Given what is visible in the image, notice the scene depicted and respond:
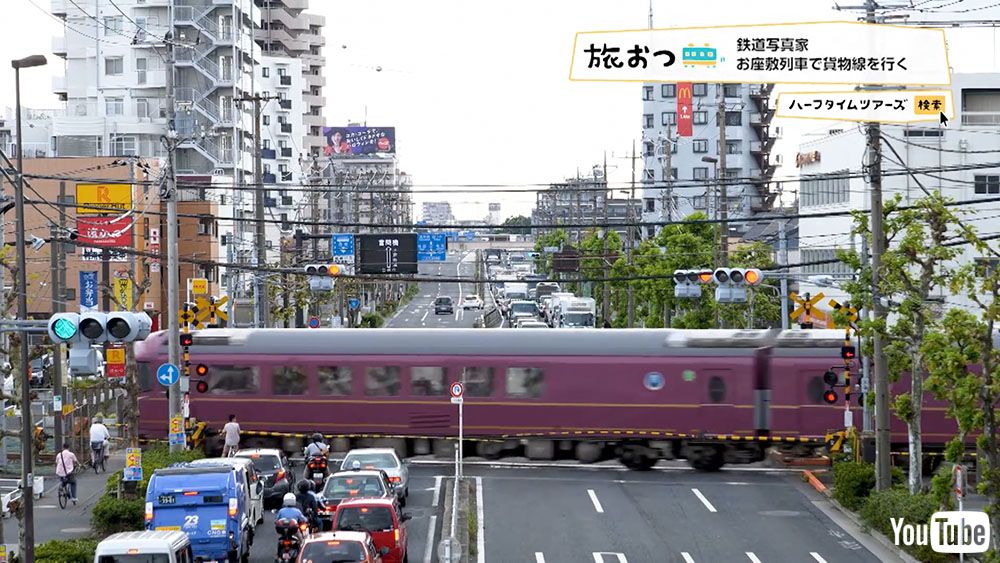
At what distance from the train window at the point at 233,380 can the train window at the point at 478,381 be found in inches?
227

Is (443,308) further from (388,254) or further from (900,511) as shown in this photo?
(900,511)

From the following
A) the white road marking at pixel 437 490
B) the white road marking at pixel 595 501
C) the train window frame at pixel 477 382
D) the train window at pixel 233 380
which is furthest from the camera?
the train window at pixel 233 380

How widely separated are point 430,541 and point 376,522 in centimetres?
429

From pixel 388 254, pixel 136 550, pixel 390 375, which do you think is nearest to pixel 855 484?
pixel 390 375

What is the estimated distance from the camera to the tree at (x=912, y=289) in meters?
25.3

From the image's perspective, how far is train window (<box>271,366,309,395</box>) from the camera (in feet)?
120

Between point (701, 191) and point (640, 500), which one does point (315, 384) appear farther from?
point (701, 191)

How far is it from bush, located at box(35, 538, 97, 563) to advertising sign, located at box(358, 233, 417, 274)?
103 ft

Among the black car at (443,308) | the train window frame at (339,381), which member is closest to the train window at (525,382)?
the train window frame at (339,381)

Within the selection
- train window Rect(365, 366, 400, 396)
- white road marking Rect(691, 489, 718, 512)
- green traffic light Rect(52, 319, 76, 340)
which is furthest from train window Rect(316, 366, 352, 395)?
green traffic light Rect(52, 319, 76, 340)

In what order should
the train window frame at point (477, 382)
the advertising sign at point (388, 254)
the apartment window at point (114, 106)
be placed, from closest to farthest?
the train window frame at point (477, 382)
the advertising sign at point (388, 254)
the apartment window at point (114, 106)

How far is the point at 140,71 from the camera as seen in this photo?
81125mm

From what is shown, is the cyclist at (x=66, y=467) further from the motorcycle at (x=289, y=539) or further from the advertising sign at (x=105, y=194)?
the advertising sign at (x=105, y=194)

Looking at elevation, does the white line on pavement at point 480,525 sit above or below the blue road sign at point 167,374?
below
